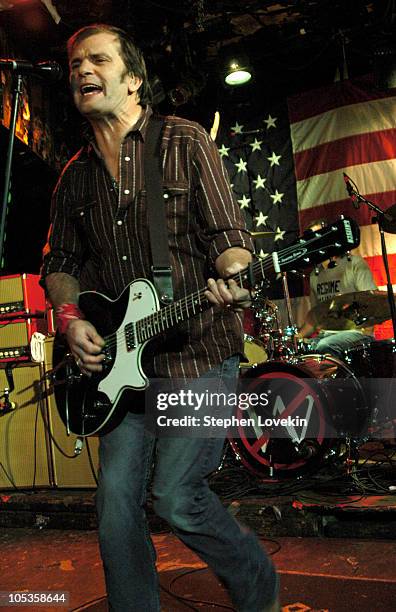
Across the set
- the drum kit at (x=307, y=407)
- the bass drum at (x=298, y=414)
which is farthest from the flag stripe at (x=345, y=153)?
the bass drum at (x=298, y=414)

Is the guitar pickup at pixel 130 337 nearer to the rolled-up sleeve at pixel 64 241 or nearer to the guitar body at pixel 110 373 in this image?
the guitar body at pixel 110 373

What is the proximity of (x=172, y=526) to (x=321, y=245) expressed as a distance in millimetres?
940

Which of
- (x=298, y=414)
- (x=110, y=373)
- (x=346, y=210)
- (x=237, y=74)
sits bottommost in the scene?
(x=298, y=414)

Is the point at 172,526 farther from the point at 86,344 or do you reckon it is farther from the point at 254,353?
the point at 254,353

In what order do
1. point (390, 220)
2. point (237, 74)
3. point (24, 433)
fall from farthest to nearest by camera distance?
point (237, 74) < point (390, 220) < point (24, 433)

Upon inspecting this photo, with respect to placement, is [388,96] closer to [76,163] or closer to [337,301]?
[337,301]

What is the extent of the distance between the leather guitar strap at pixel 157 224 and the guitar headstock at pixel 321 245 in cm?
43

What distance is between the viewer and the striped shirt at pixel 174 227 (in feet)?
6.39

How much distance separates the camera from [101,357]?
2029 millimetres

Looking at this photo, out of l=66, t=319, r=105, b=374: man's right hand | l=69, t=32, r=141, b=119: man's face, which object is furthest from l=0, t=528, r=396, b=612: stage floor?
l=69, t=32, r=141, b=119: man's face

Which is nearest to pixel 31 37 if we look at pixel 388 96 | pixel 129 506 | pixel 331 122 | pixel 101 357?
pixel 331 122

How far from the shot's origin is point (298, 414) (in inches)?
159

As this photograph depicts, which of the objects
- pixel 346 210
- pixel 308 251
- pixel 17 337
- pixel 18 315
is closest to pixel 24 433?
pixel 17 337

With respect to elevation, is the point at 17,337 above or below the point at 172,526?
above
